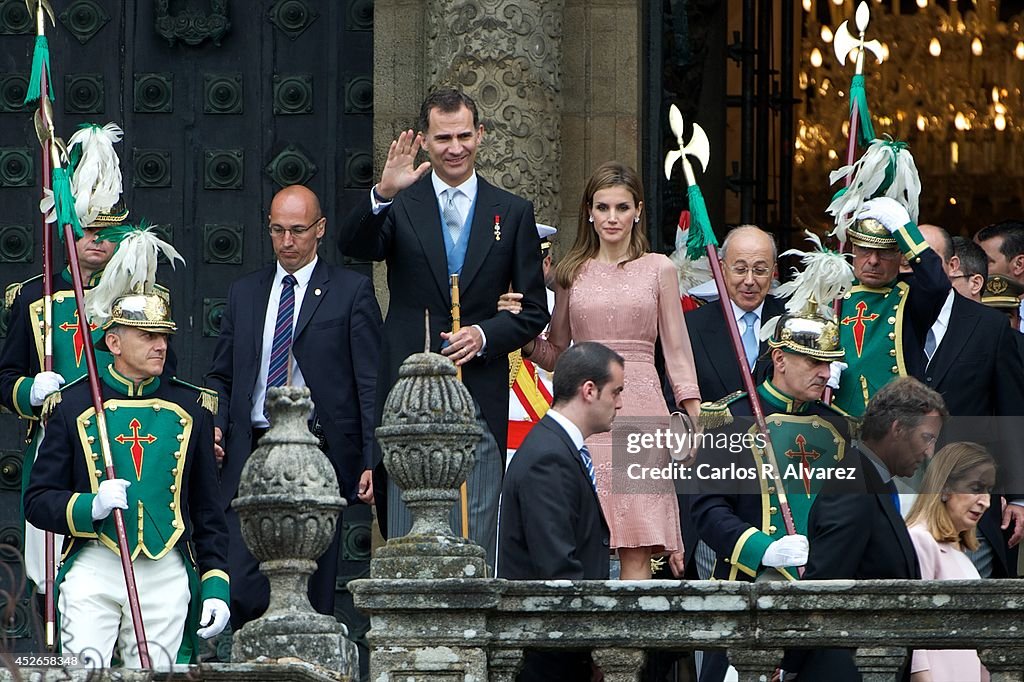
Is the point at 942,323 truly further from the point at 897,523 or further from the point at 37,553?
the point at 37,553

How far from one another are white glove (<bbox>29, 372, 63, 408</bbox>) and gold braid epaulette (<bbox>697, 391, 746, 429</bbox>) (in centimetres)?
271

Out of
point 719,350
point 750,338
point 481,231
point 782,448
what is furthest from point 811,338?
point 481,231

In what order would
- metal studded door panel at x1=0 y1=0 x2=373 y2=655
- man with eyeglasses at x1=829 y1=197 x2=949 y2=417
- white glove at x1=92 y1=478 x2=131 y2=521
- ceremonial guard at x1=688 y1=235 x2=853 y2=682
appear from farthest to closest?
1. metal studded door panel at x1=0 y1=0 x2=373 y2=655
2. man with eyeglasses at x1=829 y1=197 x2=949 y2=417
3. white glove at x1=92 y1=478 x2=131 y2=521
4. ceremonial guard at x1=688 y1=235 x2=853 y2=682

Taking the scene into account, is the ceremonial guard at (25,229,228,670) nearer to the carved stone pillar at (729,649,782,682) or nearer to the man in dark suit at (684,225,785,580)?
the man in dark suit at (684,225,785,580)

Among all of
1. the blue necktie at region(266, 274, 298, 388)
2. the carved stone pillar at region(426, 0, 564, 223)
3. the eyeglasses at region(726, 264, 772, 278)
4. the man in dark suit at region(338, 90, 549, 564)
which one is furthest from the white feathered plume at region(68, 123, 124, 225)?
the eyeglasses at region(726, 264, 772, 278)

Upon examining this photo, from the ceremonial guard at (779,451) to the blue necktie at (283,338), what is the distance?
85.4 inches

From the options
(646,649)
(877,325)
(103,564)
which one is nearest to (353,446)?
(103,564)

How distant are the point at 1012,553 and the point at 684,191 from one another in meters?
4.03

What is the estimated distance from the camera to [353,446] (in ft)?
37.8

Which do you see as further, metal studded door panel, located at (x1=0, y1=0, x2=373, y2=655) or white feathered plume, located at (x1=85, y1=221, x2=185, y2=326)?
metal studded door panel, located at (x1=0, y1=0, x2=373, y2=655)

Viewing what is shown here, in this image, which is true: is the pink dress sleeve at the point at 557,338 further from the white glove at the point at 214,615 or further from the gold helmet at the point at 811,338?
the white glove at the point at 214,615

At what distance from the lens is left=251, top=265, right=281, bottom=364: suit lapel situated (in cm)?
1157

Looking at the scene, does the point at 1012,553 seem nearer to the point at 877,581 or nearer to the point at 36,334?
the point at 877,581

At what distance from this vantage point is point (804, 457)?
9.98m
